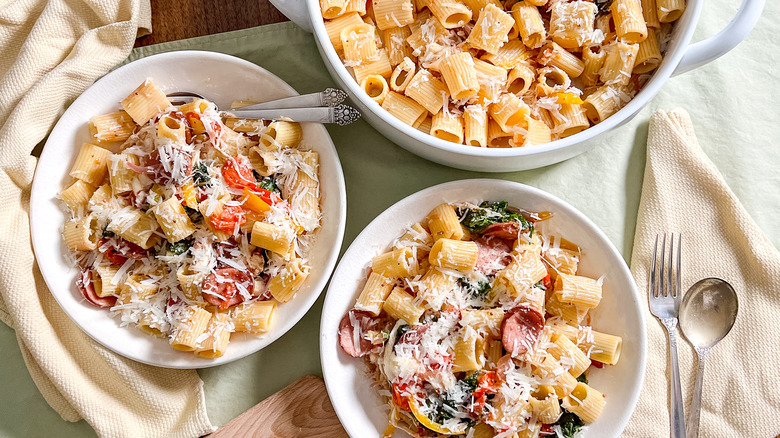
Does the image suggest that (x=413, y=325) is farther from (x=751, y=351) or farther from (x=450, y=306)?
(x=751, y=351)

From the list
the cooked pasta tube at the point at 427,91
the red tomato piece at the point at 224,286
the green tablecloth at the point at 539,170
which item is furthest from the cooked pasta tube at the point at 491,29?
the red tomato piece at the point at 224,286

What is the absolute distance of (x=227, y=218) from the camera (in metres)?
1.41

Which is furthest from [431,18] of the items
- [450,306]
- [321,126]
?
[450,306]

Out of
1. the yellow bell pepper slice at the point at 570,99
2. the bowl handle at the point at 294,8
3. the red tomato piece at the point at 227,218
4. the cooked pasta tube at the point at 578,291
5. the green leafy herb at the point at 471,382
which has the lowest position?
the green leafy herb at the point at 471,382

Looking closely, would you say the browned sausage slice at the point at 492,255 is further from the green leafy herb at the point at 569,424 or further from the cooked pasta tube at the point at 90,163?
the cooked pasta tube at the point at 90,163

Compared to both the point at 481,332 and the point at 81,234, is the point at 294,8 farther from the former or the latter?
the point at 481,332

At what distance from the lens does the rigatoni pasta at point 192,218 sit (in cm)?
143

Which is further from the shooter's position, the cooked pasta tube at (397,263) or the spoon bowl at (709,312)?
the spoon bowl at (709,312)

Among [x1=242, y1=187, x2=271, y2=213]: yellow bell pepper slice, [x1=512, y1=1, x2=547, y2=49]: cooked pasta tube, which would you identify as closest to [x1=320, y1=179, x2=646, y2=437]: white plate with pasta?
[x1=242, y1=187, x2=271, y2=213]: yellow bell pepper slice

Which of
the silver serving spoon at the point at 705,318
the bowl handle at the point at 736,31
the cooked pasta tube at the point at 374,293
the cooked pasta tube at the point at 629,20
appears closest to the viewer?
the bowl handle at the point at 736,31

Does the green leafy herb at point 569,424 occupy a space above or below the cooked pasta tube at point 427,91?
below

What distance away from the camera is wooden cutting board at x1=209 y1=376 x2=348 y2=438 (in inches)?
62.1

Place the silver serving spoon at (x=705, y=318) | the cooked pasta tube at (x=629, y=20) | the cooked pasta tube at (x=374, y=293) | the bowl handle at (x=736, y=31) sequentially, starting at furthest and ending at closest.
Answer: the silver serving spoon at (x=705, y=318)
the cooked pasta tube at (x=374, y=293)
the cooked pasta tube at (x=629, y=20)
the bowl handle at (x=736, y=31)

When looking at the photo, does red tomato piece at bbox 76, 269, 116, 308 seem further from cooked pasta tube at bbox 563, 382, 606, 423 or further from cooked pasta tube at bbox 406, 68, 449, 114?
cooked pasta tube at bbox 563, 382, 606, 423
